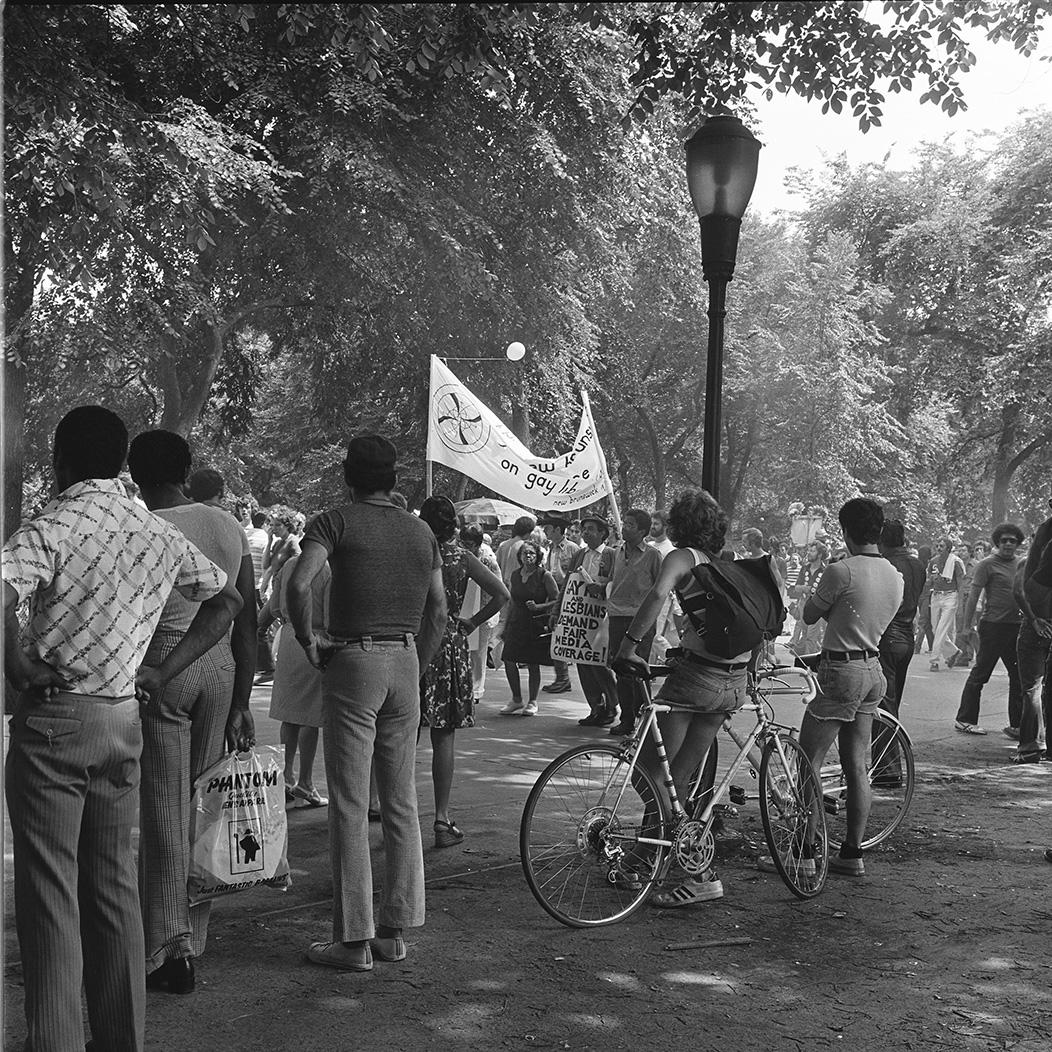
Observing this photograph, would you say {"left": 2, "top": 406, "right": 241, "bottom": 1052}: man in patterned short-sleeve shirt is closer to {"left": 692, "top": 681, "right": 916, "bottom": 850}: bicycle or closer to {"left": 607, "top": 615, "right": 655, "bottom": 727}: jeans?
{"left": 692, "top": 681, "right": 916, "bottom": 850}: bicycle

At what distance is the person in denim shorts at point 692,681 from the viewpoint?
5.58 metres

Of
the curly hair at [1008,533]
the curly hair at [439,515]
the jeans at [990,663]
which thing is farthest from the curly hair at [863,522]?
the curly hair at [1008,533]

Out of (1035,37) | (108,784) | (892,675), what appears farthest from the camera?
(892,675)

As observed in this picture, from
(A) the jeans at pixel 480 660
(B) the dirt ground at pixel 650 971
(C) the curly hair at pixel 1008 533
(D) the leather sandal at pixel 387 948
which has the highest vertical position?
(C) the curly hair at pixel 1008 533

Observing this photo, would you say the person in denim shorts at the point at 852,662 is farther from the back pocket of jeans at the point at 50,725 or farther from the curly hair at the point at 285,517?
the curly hair at the point at 285,517

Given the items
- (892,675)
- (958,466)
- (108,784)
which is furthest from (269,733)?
(958,466)

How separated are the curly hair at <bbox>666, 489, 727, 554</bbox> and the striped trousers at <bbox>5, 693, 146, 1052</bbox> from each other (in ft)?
9.24

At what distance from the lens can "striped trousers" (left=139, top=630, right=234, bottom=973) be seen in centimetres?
438

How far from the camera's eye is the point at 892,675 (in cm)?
932

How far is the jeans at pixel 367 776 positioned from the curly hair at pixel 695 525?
142cm

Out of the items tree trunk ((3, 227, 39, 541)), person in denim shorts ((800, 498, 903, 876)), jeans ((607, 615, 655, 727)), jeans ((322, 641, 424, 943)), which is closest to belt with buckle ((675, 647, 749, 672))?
person in denim shorts ((800, 498, 903, 876))

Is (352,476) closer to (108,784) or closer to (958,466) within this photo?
(108,784)

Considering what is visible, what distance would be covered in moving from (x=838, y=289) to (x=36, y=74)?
3203 cm

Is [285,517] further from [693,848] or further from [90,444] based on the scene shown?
[90,444]
